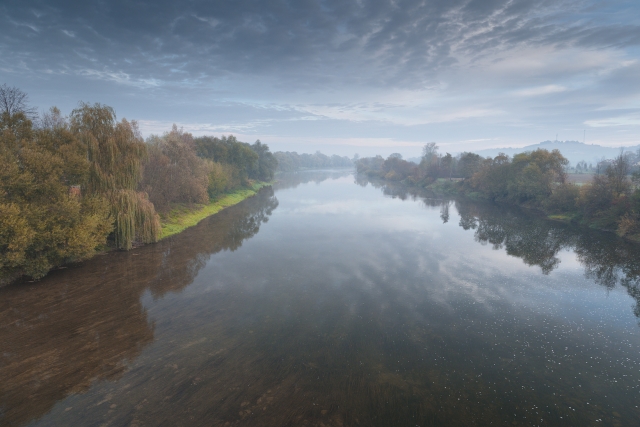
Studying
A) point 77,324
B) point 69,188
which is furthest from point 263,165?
point 77,324

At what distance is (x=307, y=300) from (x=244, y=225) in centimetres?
2292

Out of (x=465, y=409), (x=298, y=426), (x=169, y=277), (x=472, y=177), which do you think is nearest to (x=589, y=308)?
(x=465, y=409)

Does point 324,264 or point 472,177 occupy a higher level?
point 472,177

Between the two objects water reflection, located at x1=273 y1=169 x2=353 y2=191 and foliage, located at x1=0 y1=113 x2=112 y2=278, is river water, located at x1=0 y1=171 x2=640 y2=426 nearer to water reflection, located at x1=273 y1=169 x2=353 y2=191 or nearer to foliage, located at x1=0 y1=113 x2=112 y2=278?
foliage, located at x1=0 y1=113 x2=112 y2=278

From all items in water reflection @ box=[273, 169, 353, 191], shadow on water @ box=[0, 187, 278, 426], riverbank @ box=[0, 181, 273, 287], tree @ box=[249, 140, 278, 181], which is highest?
tree @ box=[249, 140, 278, 181]

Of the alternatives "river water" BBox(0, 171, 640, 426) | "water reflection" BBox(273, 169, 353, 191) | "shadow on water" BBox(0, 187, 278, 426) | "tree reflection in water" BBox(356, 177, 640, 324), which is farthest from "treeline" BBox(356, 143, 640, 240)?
"shadow on water" BBox(0, 187, 278, 426)

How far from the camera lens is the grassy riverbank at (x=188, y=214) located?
33956 millimetres

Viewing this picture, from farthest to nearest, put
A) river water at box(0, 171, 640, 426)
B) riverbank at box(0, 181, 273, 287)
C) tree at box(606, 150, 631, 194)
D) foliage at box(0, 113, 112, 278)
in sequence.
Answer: tree at box(606, 150, 631, 194) → riverbank at box(0, 181, 273, 287) → foliage at box(0, 113, 112, 278) → river water at box(0, 171, 640, 426)

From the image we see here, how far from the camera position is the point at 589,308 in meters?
17.9

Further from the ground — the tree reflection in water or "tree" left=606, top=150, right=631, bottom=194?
"tree" left=606, top=150, right=631, bottom=194

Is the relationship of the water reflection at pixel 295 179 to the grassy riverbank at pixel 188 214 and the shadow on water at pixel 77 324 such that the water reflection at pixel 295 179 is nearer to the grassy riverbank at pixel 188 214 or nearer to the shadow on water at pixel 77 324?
the grassy riverbank at pixel 188 214

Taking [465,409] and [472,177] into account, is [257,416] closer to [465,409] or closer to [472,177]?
[465,409]

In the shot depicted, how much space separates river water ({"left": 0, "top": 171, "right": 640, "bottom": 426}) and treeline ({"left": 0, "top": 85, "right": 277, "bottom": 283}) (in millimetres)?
2069

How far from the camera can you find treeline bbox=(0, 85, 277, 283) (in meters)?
17.1
